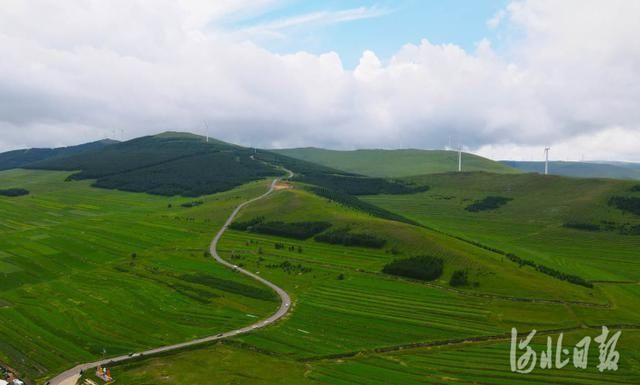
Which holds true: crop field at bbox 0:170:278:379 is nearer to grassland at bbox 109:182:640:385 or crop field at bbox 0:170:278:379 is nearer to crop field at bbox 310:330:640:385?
grassland at bbox 109:182:640:385

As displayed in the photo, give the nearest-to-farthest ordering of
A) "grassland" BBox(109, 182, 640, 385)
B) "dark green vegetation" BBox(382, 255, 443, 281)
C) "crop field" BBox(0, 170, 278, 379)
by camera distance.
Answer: "grassland" BBox(109, 182, 640, 385), "crop field" BBox(0, 170, 278, 379), "dark green vegetation" BBox(382, 255, 443, 281)

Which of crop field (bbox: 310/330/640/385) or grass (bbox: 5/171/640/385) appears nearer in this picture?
crop field (bbox: 310/330/640/385)

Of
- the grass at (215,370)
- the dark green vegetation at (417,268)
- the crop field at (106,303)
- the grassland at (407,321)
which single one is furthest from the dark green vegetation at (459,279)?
the grass at (215,370)

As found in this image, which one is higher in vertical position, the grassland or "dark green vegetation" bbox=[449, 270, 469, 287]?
"dark green vegetation" bbox=[449, 270, 469, 287]

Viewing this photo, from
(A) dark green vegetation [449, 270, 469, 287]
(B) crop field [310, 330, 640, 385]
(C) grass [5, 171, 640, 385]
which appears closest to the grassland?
(B) crop field [310, 330, 640, 385]

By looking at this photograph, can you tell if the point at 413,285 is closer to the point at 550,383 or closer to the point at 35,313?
the point at 550,383

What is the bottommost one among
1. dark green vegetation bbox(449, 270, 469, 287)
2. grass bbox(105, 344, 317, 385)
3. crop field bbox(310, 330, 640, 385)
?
grass bbox(105, 344, 317, 385)
